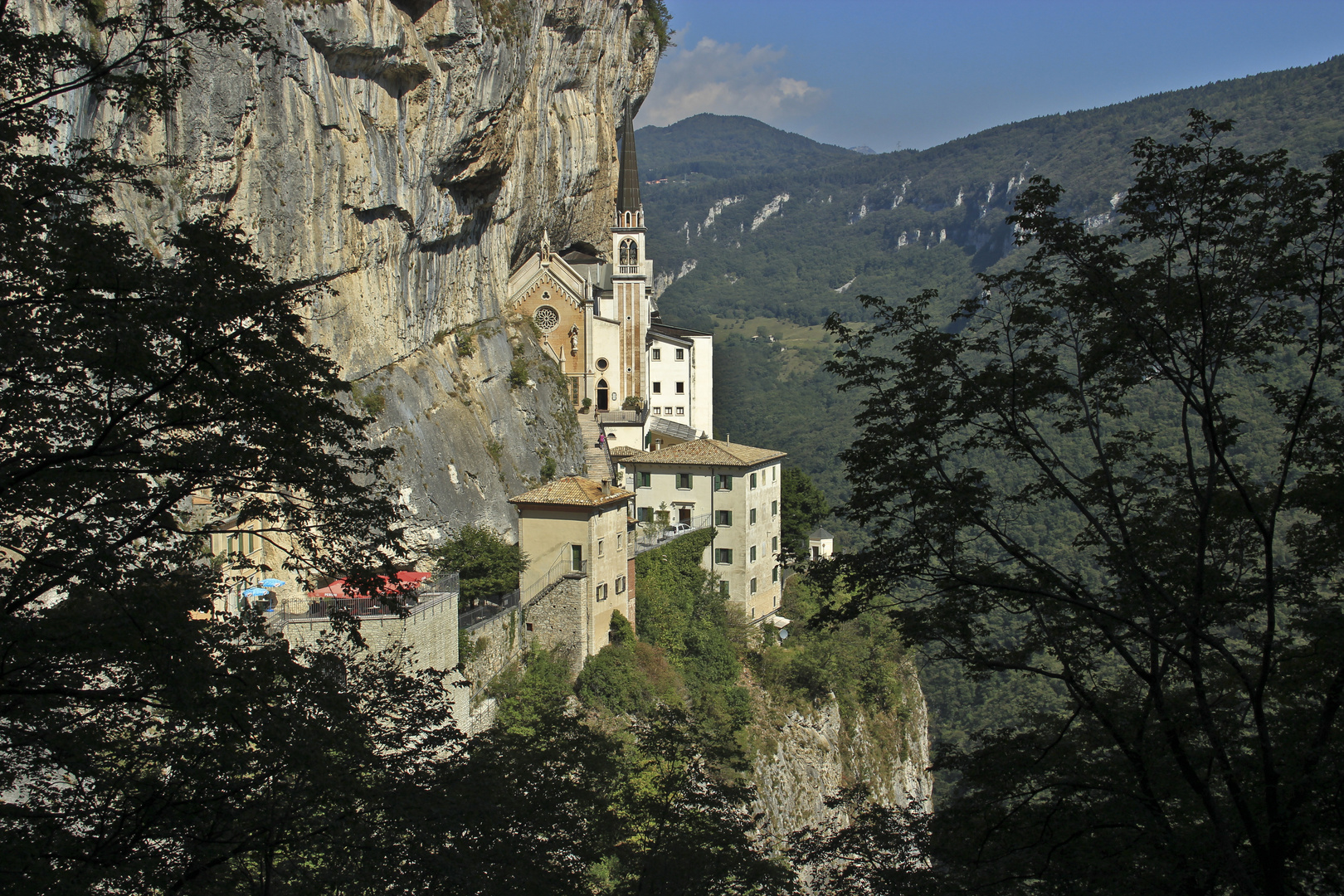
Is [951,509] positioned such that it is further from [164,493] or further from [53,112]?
[53,112]

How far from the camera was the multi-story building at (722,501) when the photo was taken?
42469 millimetres

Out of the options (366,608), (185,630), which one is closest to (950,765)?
(185,630)

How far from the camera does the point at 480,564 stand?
99.1 feet

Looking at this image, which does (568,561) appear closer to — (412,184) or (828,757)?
(412,184)

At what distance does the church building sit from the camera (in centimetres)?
5247

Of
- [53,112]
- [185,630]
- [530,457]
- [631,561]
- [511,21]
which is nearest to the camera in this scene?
[185,630]

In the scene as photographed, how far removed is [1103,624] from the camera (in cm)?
1148

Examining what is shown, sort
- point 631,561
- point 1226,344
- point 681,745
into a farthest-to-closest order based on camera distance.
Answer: point 631,561, point 681,745, point 1226,344

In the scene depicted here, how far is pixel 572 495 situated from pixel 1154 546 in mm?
21073

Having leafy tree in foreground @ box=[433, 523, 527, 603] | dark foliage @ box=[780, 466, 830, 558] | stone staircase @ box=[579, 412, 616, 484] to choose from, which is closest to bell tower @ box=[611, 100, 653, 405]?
stone staircase @ box=[579, 412, 616, 484]

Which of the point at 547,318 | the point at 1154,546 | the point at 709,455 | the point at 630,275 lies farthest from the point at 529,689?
the point at 630,275

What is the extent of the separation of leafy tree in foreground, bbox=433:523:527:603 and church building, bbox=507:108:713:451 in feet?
63.7

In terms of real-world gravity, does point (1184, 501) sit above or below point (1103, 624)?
above

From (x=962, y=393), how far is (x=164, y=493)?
9.08 metres
